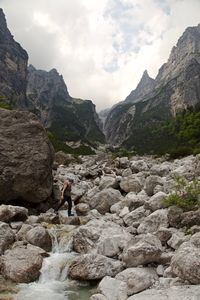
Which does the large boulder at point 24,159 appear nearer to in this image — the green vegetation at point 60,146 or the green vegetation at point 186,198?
the green vegetation at point 186,198

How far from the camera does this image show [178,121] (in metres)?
114

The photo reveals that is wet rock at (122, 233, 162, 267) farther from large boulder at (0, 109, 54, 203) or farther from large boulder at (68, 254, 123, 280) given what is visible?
large boulder at (0, 109, 54, 203)

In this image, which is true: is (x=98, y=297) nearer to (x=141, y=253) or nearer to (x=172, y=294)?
(x=172, y=294)

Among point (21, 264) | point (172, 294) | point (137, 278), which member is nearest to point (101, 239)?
point (21, 264)

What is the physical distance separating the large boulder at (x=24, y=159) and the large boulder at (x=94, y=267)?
8954 millimetres

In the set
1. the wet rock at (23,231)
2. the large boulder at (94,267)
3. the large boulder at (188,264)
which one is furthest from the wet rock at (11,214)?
the large boulder at (188,264)

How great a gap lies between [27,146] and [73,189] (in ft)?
15.0

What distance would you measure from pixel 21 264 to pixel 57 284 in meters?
1.30

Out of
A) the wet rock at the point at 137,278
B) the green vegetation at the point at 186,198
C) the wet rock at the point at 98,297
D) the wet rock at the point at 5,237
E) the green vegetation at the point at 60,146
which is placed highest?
the green vegetation at the point at 60,146

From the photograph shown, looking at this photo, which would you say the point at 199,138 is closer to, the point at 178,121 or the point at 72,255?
the point at 178,121

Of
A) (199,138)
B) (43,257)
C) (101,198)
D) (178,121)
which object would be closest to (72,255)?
(43,257)

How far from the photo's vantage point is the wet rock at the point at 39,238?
50.0 feet

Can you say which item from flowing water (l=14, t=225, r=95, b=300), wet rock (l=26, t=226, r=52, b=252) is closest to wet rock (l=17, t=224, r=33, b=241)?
wet rock (l=26, t=226, r=52, b=252)

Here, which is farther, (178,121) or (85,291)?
(178,121)
